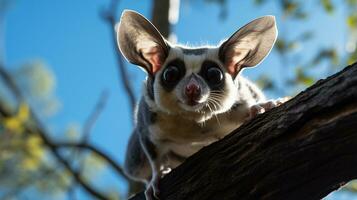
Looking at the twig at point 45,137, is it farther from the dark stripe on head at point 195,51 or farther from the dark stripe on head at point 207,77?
the dark stripe on head at point 207,77

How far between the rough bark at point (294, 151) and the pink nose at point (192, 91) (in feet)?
1.08

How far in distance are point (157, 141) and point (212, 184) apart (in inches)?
35.8

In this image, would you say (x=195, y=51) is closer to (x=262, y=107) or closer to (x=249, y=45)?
(x=249, y=45)

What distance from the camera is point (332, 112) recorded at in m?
2.38

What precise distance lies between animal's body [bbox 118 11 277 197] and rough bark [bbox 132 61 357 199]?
0.48 m

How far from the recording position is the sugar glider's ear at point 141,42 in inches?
133

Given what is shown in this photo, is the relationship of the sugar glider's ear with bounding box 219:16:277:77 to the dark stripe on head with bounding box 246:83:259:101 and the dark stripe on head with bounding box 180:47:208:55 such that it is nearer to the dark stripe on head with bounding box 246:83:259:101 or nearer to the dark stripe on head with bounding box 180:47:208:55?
the dark stripe on head with bounding box 180:47:208:55

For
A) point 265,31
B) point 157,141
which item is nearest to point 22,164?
point 157,141

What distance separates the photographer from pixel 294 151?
247 centimetres

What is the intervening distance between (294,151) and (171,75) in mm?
1147

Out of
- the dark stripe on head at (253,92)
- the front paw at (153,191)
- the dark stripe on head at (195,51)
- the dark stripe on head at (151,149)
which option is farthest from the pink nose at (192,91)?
the dark stripe on head at (253,92)

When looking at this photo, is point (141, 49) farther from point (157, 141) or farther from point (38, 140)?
point (38, 140)

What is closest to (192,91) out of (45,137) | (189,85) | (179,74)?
(189,85)

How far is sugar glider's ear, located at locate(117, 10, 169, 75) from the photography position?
3.37 metres
